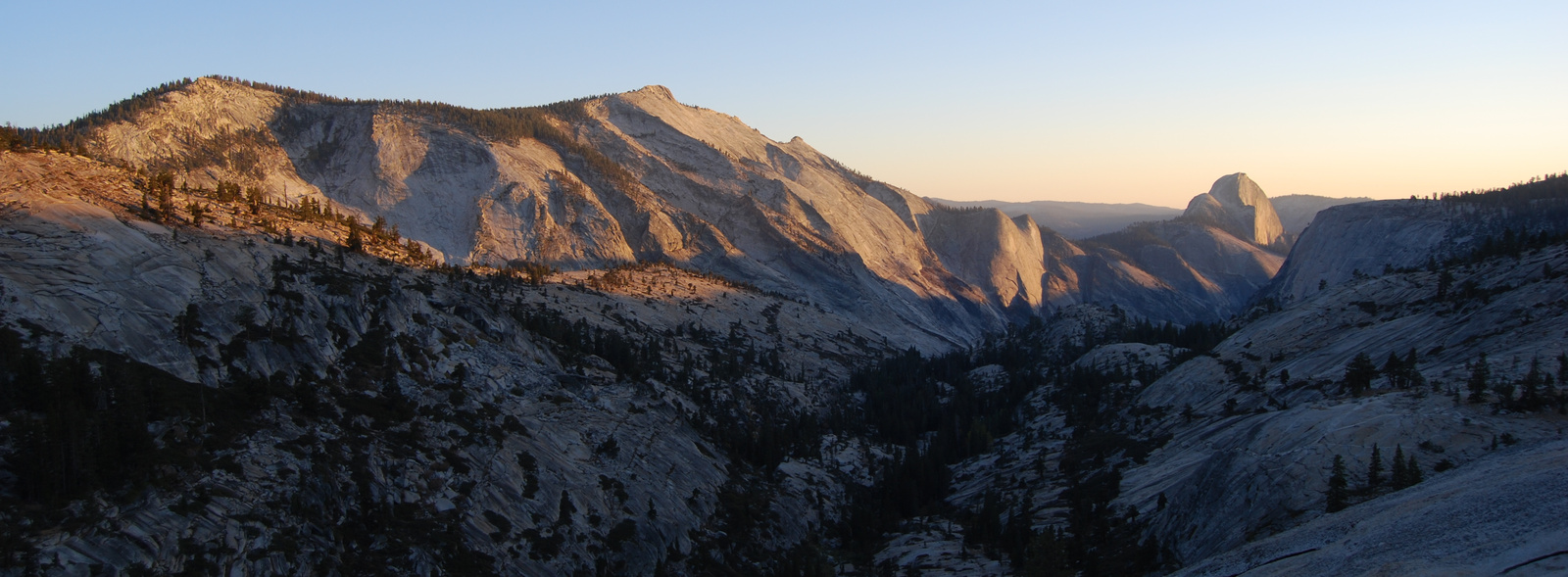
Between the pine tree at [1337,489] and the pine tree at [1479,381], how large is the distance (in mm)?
13615

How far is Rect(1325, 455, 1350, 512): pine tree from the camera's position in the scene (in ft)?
161

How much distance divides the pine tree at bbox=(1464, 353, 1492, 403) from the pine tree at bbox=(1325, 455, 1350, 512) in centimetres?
1361

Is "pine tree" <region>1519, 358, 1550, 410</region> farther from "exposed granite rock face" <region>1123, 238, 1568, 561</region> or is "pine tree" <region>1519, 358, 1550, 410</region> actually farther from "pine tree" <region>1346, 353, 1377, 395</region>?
"pine tree" <region>1346, 353, 1377, 395</region>

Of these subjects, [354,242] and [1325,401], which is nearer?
[1325,401]

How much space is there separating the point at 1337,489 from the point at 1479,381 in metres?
17.9

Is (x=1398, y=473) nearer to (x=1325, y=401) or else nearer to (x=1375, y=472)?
(x=1375, y=472)

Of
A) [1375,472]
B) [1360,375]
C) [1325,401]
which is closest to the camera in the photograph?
[1375,472]

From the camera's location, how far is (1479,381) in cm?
5897

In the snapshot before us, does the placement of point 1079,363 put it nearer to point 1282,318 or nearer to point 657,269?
point 1282,318

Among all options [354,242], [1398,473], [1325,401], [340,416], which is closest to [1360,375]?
[1325,401]

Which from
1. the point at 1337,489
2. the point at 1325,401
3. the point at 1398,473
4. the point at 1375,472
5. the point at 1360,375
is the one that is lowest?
the point at 1337,489

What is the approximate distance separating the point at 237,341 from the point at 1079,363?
398 ft

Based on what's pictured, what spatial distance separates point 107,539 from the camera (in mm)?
40625

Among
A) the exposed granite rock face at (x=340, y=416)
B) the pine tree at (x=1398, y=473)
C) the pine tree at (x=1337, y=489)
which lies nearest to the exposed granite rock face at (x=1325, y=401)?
the pine tree at (x=1337, y=489)
